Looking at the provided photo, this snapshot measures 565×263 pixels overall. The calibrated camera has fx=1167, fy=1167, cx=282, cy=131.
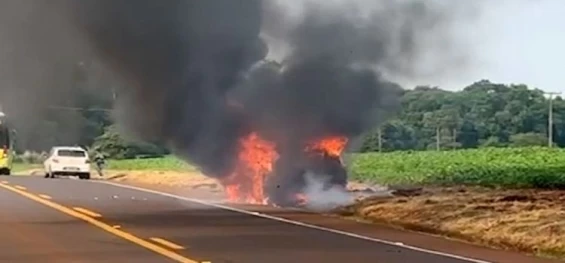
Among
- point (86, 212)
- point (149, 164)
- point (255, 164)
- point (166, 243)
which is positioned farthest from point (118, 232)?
point (149, 164)

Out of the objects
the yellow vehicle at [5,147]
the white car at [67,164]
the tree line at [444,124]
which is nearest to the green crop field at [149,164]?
the tree line at [444,124]

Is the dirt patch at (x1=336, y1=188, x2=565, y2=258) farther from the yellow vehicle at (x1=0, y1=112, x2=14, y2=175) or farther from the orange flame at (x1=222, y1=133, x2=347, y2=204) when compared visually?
the yellow vehicle at (x1=0, y1=112, x2=14, y2=175)

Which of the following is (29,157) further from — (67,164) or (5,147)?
(67,164)

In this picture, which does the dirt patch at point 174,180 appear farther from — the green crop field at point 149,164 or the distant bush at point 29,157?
the distant bush at point 29,157

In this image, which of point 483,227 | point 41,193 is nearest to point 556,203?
point 483,227

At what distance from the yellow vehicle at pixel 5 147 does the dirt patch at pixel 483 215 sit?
3033cm

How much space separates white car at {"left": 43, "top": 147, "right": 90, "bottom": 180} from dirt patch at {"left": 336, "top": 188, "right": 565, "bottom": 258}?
84.1ft

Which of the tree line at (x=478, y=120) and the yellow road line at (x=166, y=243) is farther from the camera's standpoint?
the tree line at (x=478, y=120)

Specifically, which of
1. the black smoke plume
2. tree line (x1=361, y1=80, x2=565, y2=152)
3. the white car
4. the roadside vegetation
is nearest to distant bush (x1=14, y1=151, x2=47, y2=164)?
the roadside vegetation

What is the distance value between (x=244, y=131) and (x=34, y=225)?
10219mm

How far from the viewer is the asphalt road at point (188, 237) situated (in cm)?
1583

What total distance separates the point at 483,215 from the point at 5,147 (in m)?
37.8

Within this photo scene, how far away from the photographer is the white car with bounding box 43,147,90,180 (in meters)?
52.0

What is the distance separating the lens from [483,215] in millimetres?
21781
